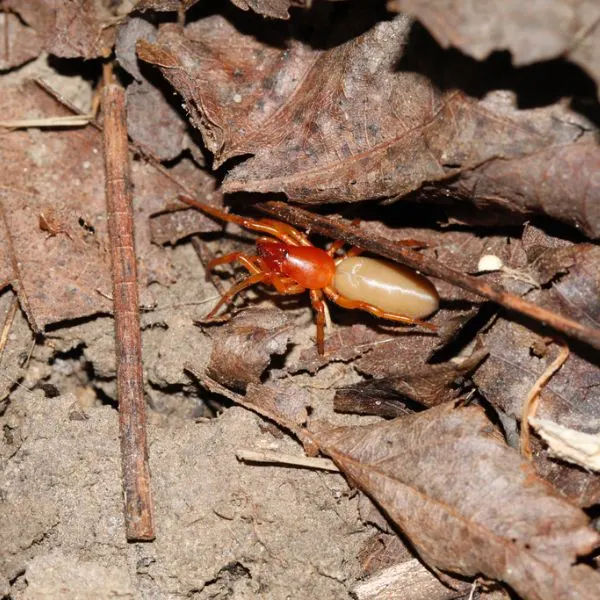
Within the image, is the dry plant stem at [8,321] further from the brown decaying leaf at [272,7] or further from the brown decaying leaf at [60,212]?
the brown decaying leaf at [272,7]

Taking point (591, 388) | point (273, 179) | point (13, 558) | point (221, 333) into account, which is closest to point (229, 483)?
point (221, 333)

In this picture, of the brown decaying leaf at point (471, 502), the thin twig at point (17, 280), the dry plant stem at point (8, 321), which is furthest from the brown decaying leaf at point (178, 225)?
the brown decaying leaf at point (471, 502)

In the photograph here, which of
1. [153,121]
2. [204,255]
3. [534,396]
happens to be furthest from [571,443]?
[153,121]

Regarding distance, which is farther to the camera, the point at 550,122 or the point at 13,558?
the point at 13,558

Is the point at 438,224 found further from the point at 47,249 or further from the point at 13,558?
the point at 13,558

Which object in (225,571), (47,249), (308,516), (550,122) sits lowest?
(225,571)

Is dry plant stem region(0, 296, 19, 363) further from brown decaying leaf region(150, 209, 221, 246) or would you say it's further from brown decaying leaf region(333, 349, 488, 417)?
brown decaying leaf region(333, 349, 488, 417)
